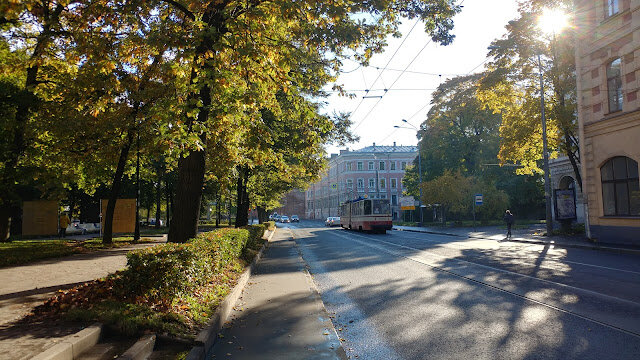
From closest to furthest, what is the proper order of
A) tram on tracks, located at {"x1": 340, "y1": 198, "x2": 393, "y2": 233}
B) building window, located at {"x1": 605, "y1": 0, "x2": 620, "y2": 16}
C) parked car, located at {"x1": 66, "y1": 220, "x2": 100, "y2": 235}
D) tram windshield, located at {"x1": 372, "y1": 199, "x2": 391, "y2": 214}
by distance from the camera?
building window, located at {"x1": 605, "y1": 0, "x2": 620, "y2": 16} < tram on tracks, located at {"x1": 340, "y1": 198, "x2": 393, "y2": 233} < tram windshield, located at {"x1": 372, "y1": 199, "x2": 391, "y2": 214} < parked car, located at {"x1": 66, "y1": 220, "x2": 100, "y2": 235}

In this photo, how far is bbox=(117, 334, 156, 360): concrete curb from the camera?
14.9ft

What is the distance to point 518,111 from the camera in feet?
85.6

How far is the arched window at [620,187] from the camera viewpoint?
1795cm

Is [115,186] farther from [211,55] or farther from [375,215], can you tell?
[375,215]

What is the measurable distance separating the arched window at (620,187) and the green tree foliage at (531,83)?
5.21 metres

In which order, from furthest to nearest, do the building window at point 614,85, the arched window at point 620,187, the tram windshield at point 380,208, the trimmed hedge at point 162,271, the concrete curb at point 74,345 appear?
the tram windshield at point 380,208 → the building window at point 614,85 → the arched window at point 620,187 → the trimmed hedge at point 162,271 → the concrete curb at point 74,345

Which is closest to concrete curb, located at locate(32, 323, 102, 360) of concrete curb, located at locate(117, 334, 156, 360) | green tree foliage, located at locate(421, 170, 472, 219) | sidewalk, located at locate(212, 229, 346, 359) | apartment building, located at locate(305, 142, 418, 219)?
concrete curb, located at locate(117, 334, 156, 360)

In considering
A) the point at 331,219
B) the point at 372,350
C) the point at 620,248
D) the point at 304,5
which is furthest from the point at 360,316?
the point at 331,219

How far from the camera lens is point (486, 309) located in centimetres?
704

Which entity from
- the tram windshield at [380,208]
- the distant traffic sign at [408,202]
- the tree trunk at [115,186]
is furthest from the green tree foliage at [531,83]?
the distant traffic sign at [408,202]

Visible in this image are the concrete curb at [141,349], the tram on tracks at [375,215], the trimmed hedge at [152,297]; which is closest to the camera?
the concrete curb at [141,349]

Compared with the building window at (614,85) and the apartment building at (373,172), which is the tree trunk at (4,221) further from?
the apartment building at (373,172)

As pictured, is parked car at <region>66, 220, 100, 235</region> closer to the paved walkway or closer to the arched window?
the paved walkway

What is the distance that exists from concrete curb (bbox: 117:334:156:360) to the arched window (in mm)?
19432
